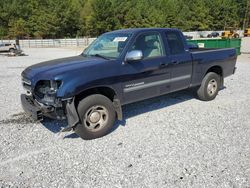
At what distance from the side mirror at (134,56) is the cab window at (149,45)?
0.98ft

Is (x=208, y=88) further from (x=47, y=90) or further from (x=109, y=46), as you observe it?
(x=47, y=90)

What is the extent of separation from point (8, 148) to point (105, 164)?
178 cm

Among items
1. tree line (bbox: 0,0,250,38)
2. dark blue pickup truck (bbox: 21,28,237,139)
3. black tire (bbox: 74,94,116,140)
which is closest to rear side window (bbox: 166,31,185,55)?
dark blue pickup truck (bbox: 21,28,237,139)

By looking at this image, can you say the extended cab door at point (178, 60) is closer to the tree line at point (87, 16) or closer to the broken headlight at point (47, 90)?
the broken headlight at point (47, 90)

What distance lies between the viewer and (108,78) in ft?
14.5

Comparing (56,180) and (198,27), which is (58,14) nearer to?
(198,27)

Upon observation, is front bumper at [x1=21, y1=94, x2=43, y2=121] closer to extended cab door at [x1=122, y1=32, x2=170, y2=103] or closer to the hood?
the hood

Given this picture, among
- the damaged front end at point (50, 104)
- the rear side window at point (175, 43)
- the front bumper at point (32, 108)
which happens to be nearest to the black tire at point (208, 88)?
the rear side window at point (175, 43)

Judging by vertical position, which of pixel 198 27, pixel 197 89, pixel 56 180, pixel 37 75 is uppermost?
pixel 198 27

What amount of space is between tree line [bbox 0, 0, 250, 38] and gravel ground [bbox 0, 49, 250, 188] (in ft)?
185

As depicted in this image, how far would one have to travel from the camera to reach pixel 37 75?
4.32m

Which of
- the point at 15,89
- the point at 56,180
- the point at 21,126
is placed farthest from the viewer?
the point at 15,89

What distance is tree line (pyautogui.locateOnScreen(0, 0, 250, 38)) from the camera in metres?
58.0

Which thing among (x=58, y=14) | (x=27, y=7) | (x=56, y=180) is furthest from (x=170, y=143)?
(x=27, y=7)
